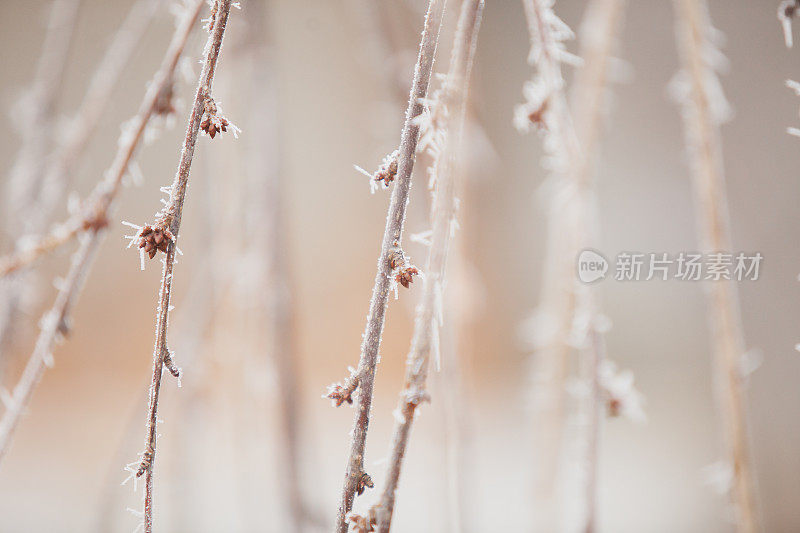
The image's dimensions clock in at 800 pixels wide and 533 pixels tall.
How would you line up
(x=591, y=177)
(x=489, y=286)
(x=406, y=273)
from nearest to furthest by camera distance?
(x=406, y=273) → (x=591, y=177) → (x=489, y=286)

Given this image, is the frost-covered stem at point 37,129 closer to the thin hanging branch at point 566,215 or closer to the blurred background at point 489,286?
the thin hanging branch at point 566,215

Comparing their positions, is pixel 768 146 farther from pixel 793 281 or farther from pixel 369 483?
pixel 369 483

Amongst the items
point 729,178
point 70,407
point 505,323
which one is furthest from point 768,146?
point 70,407

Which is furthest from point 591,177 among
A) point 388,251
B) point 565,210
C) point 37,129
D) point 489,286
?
point 489,286

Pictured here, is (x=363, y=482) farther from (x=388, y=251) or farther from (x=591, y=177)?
(x=591, y=177)

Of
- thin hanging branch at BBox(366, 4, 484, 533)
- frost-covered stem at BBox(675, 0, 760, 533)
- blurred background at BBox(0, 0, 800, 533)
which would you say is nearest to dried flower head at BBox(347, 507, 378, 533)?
thin hanging branch at BBox(366, 4, 484, 533)

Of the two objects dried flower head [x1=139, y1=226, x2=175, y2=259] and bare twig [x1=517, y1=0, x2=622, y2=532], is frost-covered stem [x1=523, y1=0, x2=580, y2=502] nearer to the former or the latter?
bare twig [x1=517, y1=0, x2=622, y2=532]
